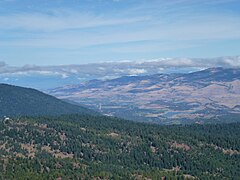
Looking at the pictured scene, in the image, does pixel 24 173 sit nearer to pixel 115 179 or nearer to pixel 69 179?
pixel 69 179

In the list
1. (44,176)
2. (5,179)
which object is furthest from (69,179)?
(5,179)

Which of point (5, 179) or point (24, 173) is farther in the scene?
point (24, 173)

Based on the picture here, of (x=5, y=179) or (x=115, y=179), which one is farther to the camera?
(x=115, y=179)

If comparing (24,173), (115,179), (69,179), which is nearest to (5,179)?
(24,173)

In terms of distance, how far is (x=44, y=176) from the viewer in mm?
193375

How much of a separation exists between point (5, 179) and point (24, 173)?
43.1ft

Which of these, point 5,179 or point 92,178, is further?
point 92,178

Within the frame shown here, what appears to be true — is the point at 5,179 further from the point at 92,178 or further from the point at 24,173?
the point at 92,178

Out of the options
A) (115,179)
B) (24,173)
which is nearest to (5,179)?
(24,173)

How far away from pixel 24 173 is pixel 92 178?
3182 centimetres

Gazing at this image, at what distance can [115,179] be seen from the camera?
199750 millimetres

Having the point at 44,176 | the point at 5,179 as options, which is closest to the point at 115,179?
the point at 44,176

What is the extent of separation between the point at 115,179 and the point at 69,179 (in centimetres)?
2194

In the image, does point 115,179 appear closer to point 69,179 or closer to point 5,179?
point 69,179
